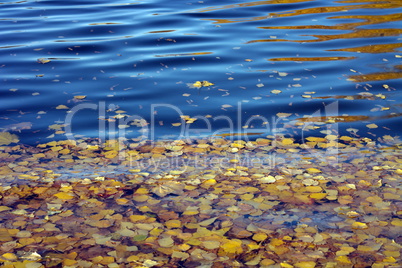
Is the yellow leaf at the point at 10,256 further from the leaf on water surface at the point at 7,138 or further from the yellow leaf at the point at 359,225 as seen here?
the yellow leaf at the point at 359,225

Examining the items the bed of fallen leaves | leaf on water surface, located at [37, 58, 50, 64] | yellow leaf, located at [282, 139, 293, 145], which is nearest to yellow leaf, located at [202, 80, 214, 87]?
the bed of fallen leaves

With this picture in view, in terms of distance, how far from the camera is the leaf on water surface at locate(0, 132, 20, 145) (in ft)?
16.1

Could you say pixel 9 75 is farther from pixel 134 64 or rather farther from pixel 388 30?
pixel 388 30

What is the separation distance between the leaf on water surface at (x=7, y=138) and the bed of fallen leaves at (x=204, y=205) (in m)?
0.12

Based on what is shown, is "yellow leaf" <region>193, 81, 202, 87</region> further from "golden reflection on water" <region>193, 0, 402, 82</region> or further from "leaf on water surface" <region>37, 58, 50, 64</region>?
"leaf on water surface" <region>37, 58, 50, 64</region>

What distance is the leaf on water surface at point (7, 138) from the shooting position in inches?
193

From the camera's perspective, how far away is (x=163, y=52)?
24.7 feet

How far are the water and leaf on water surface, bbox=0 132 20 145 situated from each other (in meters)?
0.11

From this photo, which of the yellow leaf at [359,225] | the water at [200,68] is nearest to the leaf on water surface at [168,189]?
the water at [200,68]

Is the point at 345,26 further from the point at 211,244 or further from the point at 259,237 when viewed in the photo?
the point at 211,244

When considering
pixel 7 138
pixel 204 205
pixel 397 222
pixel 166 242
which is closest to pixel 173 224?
pixel 166 242

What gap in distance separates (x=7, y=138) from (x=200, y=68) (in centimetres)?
288

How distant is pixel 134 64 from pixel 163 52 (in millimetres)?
686

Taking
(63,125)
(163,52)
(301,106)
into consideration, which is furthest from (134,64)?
(301,106)
